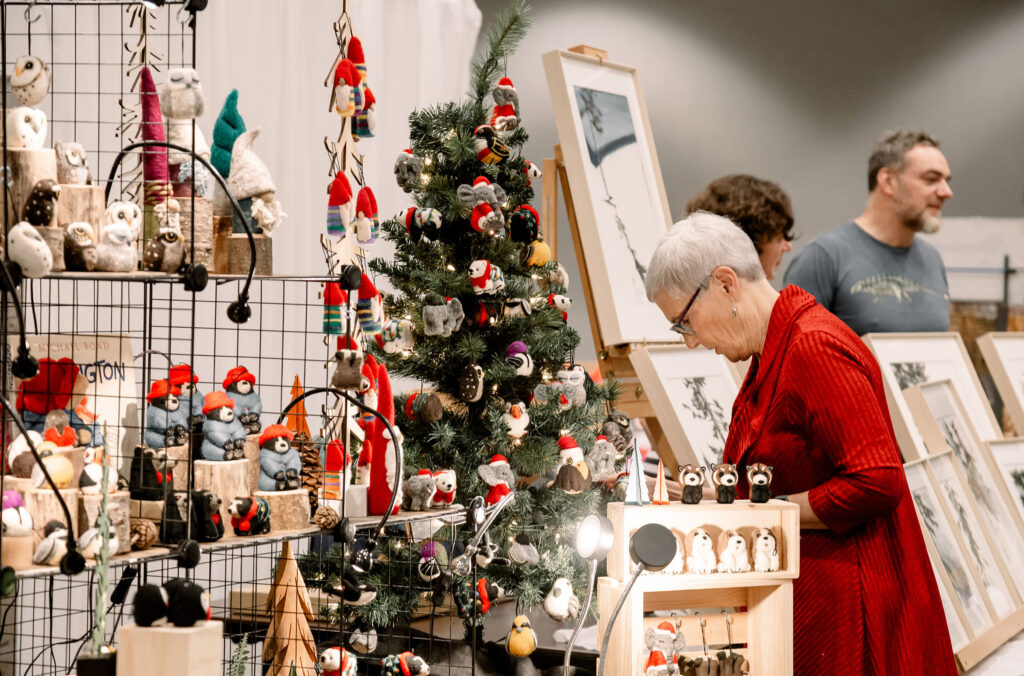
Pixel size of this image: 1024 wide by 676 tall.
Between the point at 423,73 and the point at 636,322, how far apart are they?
171 cm

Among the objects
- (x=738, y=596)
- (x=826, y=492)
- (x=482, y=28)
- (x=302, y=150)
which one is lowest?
(x=738, y=596)

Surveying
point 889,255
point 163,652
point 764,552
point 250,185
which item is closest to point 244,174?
point 250,185

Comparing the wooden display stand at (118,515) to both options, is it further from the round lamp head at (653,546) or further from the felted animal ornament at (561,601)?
the felted animal ornament at (561,601)

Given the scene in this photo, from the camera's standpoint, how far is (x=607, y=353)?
9.63 ft

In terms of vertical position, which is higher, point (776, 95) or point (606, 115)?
point (776, 95)

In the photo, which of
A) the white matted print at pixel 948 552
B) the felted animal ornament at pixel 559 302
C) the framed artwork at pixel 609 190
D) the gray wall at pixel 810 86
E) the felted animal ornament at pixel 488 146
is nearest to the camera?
the felted animal ornament at pixel 488 146

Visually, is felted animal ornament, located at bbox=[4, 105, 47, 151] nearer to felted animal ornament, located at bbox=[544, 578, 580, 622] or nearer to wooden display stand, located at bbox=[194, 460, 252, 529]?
→ wooden display stand, located at bbox=[194, 460, 252, 529]

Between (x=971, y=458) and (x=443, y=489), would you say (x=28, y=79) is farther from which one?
(x=971, y=458)

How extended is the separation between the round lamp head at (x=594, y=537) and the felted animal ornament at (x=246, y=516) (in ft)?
1.45

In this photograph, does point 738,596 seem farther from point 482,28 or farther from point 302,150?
point 482,28

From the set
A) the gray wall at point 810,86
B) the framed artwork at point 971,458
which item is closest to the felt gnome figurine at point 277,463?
the framed artwork at point 971,458

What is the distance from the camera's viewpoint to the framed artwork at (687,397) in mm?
2801

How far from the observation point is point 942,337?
10.6 feet

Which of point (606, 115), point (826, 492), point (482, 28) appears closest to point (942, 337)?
point (606, 115)
